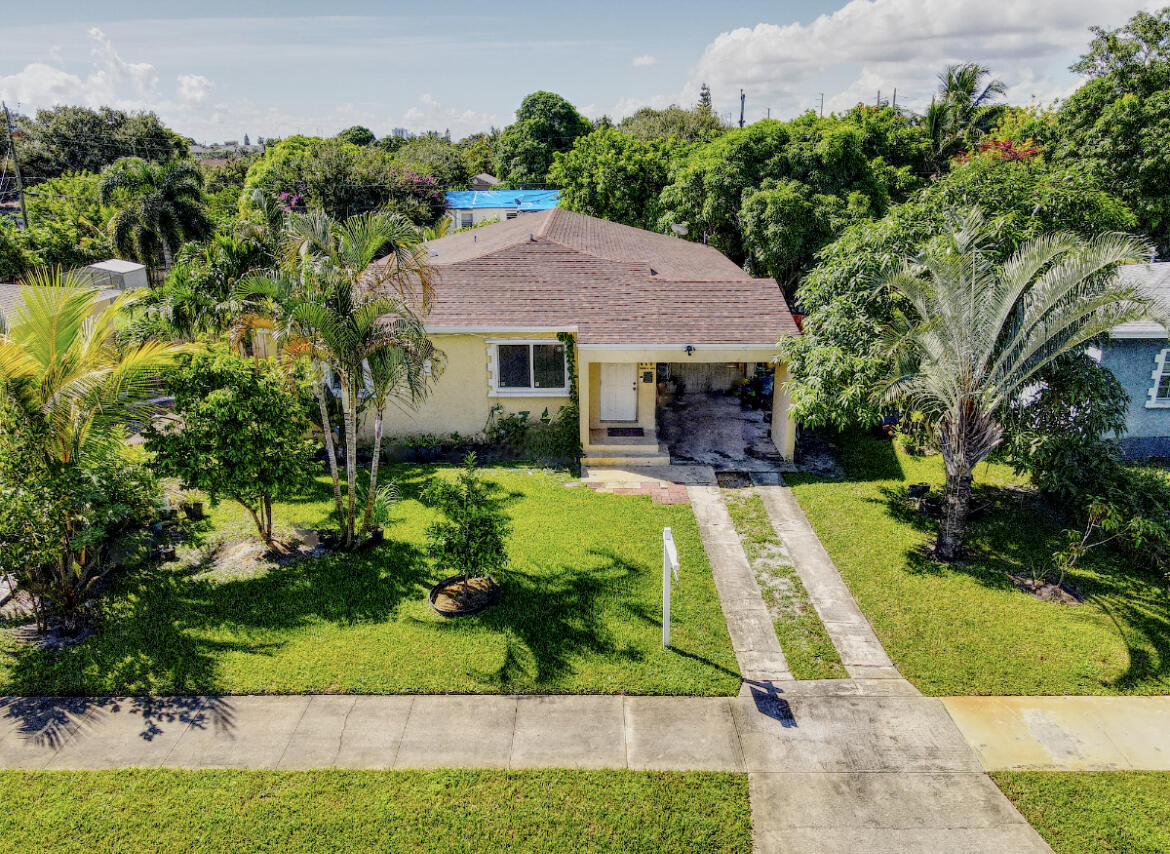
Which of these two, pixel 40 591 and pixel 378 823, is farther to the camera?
pixel 40 591

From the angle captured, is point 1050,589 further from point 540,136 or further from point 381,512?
point 540,136

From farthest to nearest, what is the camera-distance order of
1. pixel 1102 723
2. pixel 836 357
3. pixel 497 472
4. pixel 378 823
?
pixel 497 472
pixel 836 357
pixel 1102 723
pixel 378 823

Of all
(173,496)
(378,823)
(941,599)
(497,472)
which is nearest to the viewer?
(378,823)

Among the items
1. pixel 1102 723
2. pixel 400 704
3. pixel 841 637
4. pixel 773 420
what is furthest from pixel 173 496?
pixel 1102 723

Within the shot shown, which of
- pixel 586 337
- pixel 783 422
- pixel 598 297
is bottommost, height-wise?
pixel 783 422

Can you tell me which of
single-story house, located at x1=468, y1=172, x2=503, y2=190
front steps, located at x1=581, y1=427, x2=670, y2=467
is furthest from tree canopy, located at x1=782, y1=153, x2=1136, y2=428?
single-story house, located at x1=468, y1=172, x2=503, y2=190

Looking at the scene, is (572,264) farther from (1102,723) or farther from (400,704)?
(1102,723)

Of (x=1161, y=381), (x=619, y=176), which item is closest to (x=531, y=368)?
(x=1161, y=381)

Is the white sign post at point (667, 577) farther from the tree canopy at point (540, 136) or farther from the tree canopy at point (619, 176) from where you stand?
the tree canopy at point (540, 136)
